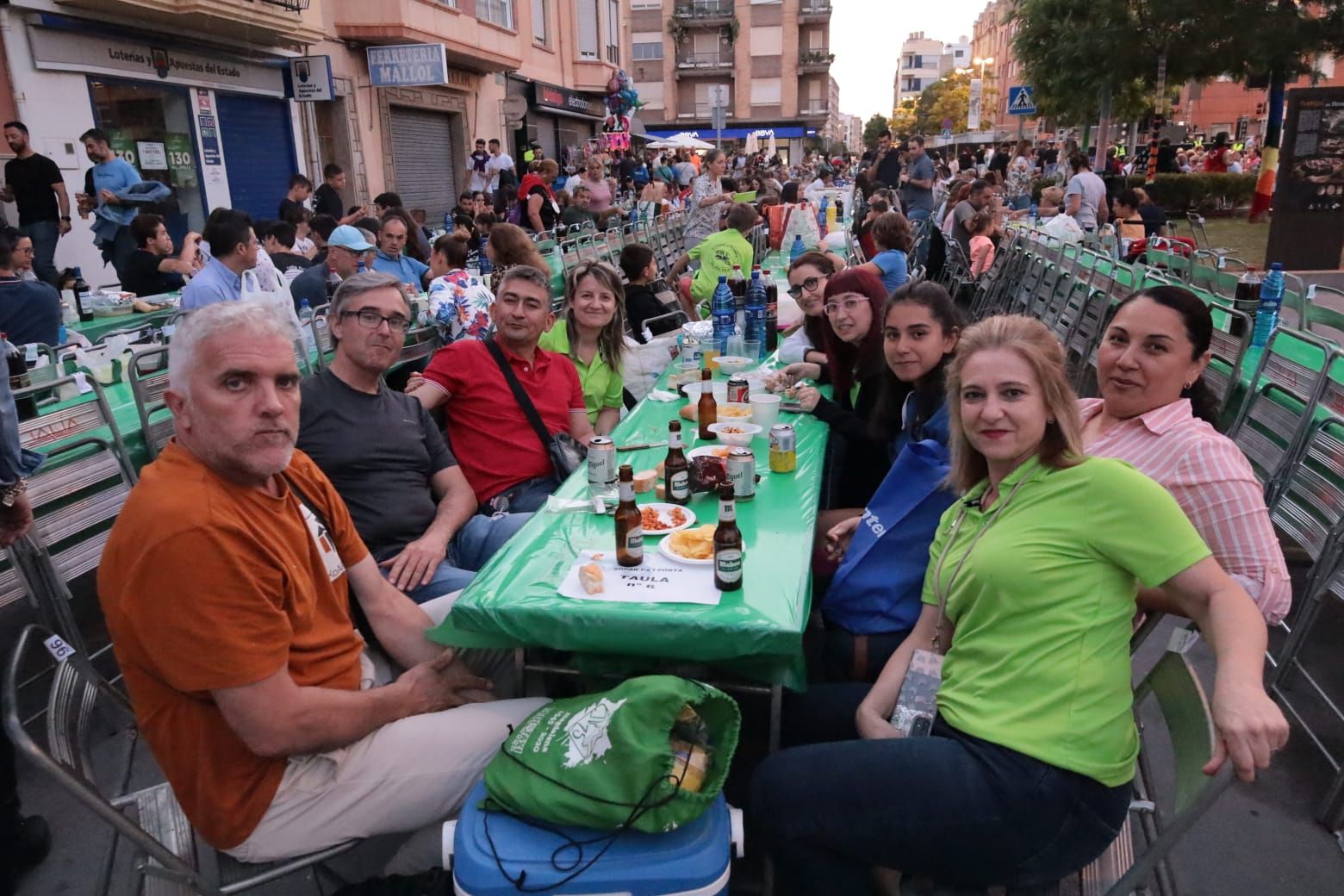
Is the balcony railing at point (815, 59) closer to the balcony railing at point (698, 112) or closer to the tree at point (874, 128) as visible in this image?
the balcony railing at point (698, 112)

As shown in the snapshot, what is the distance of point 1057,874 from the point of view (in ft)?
5.94

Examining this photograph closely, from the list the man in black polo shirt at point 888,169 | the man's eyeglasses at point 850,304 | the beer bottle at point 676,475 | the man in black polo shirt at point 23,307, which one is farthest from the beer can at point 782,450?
the man in black polo shirt at point 888,169

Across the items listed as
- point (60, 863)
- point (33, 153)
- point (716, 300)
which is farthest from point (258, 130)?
point (60, 863)

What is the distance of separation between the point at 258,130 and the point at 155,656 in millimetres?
14083

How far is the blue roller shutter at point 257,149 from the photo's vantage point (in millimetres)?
12852

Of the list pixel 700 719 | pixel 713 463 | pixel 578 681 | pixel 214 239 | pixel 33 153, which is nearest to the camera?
pixel 700 719

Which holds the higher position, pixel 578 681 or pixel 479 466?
pixel 479 466

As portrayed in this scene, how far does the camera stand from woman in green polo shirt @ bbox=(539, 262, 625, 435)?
4363 millimetres

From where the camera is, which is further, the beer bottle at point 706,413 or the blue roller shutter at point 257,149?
the blue roller shutter at point 257,149

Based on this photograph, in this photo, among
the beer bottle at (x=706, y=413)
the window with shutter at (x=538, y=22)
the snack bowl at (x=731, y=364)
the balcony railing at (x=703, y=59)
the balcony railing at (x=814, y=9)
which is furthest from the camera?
the balcony railing at (x=703, y=59)

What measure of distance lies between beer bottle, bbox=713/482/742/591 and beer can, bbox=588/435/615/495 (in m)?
0.77

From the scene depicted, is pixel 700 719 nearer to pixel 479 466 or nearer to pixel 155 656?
pixel 155 656

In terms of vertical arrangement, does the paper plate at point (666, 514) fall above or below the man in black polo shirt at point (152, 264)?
below

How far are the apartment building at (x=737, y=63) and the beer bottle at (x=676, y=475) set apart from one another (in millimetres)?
57172
